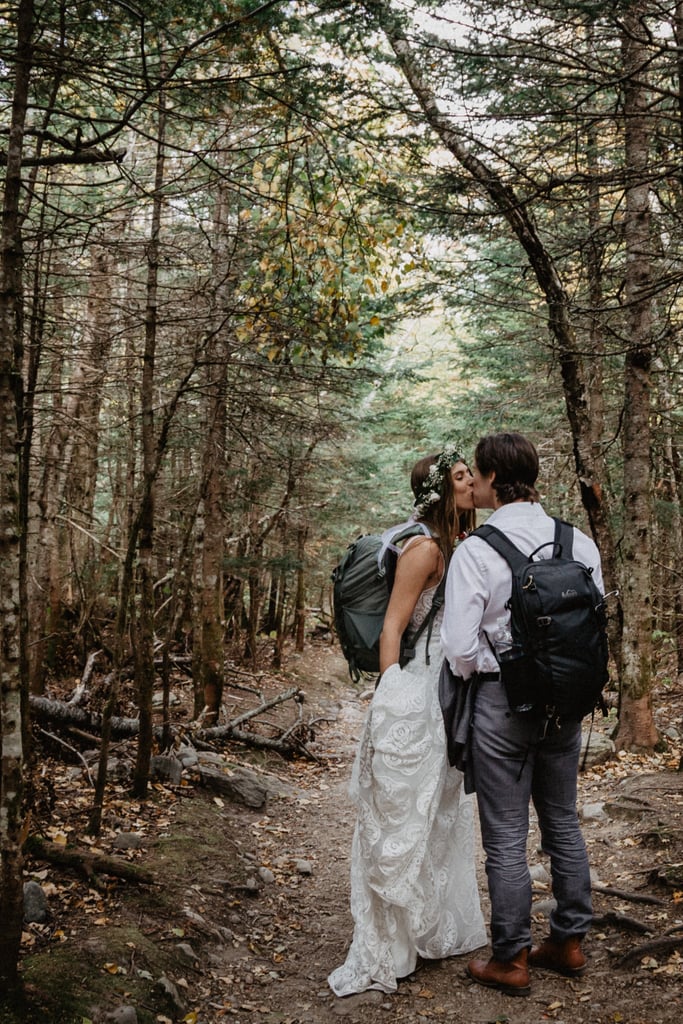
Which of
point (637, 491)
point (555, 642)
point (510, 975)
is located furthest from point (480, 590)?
point (637, 491)

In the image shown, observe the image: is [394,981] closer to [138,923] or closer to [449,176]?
[138,923]

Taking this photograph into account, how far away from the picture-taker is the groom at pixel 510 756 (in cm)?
344

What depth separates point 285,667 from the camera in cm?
1708

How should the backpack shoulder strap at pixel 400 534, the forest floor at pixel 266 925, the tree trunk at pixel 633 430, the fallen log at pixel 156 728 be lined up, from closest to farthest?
the forest floor at pixel 266 925 → the backpack shoulder strap at pixel 400 534 → the fallen log at pixel 156 728 → the tree trunk at pixel 633 430

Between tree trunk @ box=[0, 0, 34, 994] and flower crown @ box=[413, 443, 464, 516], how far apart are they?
76.2 inches

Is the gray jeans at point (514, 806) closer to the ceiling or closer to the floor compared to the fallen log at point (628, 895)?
closer to the ceiling

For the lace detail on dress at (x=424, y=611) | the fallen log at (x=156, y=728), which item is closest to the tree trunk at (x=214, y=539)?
the fallen log at (x=156, y=728)

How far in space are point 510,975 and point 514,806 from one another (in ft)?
2.52

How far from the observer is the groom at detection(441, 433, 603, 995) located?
3.44m

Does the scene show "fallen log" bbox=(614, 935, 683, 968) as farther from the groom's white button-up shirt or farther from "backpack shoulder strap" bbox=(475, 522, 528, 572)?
"backpack shoulder strap" bbox=(475, 522, 528, 572)

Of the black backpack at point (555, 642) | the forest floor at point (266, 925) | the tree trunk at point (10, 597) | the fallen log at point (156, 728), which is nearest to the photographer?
the tree trunk at point (10, 597)

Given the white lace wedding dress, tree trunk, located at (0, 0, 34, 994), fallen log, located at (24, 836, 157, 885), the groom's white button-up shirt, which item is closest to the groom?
the groom's white button-up shirt

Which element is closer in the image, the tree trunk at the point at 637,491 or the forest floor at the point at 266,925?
the forest floor at the point at 266,925

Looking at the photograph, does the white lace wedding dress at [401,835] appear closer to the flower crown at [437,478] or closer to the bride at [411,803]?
the bride at [411,803]
